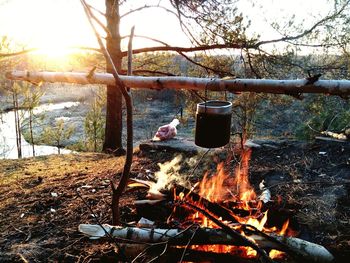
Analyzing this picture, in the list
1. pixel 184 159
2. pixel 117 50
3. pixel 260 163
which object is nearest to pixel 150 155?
pixel 184 159

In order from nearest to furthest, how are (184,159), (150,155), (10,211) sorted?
1. (10,211)
2. (184,159)
3. (150,155)

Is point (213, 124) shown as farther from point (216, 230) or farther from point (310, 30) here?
point (310, 30)

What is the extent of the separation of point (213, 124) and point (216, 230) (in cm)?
94

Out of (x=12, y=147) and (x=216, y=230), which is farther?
(x=12, y=147)

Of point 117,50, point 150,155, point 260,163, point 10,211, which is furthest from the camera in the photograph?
point 117,50

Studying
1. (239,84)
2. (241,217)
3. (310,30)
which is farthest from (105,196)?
(310,30)

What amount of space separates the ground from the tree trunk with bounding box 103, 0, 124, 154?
1.57 metres

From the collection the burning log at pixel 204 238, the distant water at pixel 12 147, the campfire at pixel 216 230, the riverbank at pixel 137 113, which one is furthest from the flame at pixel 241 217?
the riverbank at pixel 137 113

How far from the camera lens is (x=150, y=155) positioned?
252 inches

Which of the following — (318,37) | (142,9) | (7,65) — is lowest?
(7,65)

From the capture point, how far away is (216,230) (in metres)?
2.56

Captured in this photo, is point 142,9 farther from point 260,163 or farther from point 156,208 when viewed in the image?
point 156,208

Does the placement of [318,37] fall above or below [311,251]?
above

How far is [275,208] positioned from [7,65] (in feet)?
21.7
